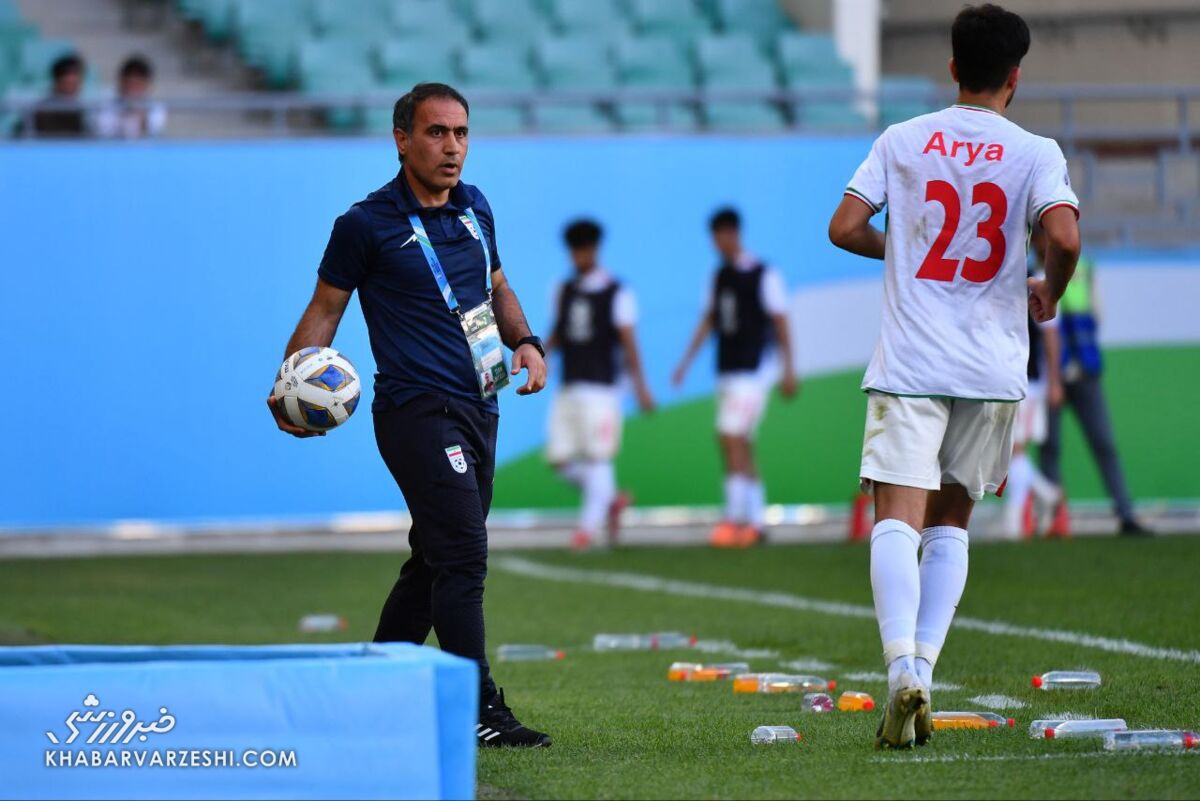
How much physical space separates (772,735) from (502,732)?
80cm

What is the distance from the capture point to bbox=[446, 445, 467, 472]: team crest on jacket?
6.02 metres

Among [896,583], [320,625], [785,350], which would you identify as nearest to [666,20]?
[785,350]

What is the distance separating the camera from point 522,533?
17844 millimetres

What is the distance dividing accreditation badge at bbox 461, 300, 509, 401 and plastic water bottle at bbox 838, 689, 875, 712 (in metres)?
1.64

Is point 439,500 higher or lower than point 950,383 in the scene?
lower

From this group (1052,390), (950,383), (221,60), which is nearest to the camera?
(950,383)

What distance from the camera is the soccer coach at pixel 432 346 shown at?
6.02 metres

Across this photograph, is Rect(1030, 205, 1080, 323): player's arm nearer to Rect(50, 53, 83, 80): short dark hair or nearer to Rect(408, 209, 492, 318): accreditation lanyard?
Rect(408, 209, 492, 318): accreditation lanyard

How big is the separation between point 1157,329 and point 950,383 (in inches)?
484

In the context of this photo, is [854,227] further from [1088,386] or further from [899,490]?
[1088,386]

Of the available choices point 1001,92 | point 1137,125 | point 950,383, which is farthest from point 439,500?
point 1137,125

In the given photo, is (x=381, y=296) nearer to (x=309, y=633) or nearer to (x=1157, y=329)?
(x=309, y=633)

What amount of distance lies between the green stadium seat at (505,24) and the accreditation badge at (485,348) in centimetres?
1416

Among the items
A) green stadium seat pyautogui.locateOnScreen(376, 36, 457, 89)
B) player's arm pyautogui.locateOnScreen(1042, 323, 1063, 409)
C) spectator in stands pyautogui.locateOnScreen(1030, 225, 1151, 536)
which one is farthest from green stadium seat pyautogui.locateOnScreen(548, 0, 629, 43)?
player's arm pyautogui.locateOnScreen(1042, 323, 1063, 409)
